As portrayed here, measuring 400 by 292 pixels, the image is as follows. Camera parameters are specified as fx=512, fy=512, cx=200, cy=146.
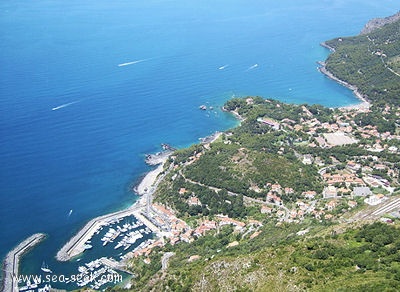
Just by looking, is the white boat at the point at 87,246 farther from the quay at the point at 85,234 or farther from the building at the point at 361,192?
the building at the point at 361,192

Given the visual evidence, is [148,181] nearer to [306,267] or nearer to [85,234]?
[85,234]

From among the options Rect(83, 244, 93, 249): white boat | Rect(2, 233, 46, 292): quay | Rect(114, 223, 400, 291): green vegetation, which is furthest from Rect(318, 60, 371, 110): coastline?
Rect(2, 233, 46, 292): quay

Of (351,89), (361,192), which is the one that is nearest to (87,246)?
(361,192)

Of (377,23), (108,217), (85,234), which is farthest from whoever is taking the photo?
(377,23)

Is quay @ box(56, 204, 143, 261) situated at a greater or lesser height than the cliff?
lesser

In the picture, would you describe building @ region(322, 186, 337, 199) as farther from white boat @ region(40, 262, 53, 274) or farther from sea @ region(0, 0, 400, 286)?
white boat @ region(40, 262, 53, 274)

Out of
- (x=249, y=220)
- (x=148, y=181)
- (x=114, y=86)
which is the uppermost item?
(x=114, y=86)

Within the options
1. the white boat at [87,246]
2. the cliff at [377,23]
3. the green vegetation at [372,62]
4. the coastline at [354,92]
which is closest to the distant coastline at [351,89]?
the coastline at [354,92]
